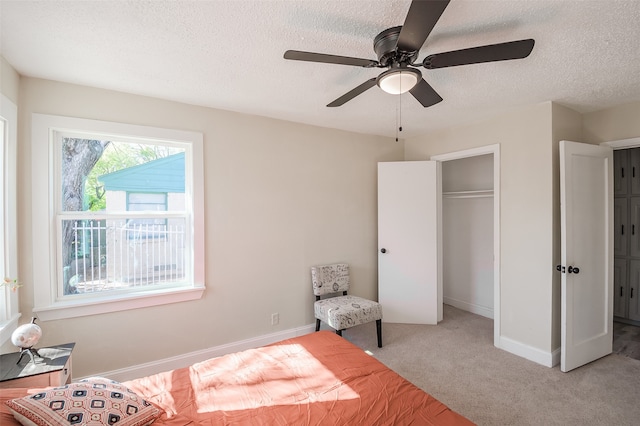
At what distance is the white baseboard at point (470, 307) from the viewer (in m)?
3.93

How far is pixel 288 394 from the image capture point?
4.80ft

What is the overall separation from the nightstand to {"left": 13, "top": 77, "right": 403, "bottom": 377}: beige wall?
0.65m

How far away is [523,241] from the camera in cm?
291

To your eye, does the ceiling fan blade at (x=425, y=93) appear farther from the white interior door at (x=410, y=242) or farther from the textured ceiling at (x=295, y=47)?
the white interior door at (x=410, y=242)

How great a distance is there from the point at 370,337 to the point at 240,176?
227 centimetres

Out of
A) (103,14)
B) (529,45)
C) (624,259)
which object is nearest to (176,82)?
(103,14)

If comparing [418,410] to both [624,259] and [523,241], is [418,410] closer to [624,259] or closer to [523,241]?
[523,241]

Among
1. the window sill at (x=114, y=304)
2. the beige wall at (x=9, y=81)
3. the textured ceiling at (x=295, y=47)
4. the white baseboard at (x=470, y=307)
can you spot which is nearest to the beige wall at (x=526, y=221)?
the textured ceiling at (x=295, y=47)

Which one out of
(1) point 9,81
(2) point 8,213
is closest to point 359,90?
(1) point 9,81

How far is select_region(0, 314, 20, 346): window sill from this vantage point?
5.92 ft

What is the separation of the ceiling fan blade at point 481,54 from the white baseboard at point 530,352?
8.80ft

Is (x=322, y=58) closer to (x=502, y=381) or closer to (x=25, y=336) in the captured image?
(x=25, y=336)

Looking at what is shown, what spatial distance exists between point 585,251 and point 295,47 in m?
3.10

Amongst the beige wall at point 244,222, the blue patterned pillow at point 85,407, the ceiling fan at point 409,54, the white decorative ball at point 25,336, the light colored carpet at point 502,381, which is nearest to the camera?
the blue patterned pillow at point 85,407
